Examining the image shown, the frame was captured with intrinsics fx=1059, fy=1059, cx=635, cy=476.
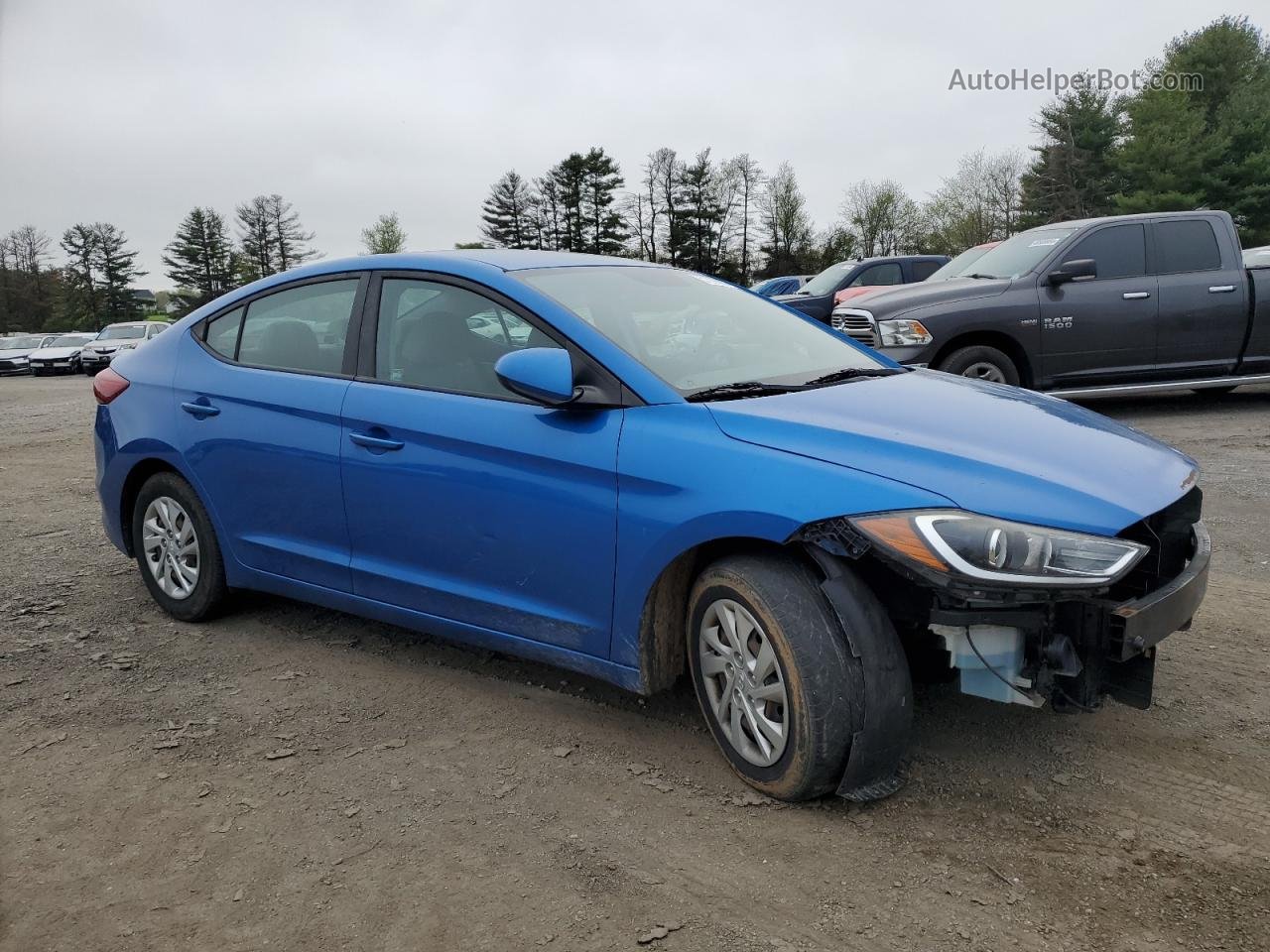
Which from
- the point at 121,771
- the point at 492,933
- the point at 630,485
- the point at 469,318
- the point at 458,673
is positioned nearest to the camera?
the point at 492,933

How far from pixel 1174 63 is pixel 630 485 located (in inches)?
2368

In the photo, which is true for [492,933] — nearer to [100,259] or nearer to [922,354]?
[922,354]

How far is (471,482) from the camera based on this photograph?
3.45 meters

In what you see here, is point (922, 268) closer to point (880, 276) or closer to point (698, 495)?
point (880, 276)

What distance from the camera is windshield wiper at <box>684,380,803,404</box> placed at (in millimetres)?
3197

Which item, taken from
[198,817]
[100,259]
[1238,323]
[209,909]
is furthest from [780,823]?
[100,259]

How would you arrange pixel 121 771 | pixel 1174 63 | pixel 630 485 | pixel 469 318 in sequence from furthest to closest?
pixel 1174 63
pixel 469 318
pixel 121 771
pixel 630 485

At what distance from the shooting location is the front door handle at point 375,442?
367cm

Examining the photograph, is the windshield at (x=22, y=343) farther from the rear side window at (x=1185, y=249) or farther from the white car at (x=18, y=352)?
the rear side window at (x=1185, y=249)

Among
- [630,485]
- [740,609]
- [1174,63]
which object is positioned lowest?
[740,609]

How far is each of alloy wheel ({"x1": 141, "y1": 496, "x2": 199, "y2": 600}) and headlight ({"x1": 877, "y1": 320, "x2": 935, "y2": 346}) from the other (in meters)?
6.30

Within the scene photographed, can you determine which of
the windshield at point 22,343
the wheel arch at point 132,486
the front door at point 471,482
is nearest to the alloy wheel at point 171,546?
the wheel arch at point 132,486

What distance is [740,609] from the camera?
2.94m

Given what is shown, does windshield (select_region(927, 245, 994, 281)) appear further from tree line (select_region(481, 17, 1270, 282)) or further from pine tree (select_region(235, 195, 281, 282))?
pine tree (select_region(235, 195, 281, 282))
